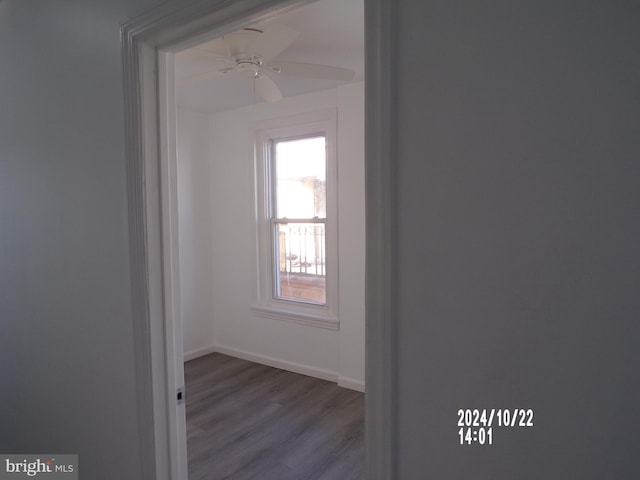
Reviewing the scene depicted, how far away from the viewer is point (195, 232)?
4410 millimetres

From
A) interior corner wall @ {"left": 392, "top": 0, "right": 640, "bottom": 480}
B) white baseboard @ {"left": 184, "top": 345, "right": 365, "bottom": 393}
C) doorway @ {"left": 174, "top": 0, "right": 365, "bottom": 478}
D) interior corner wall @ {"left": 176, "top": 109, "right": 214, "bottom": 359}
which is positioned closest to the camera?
interior corner wall @ {"left": 392, "top": 0, "right": 640, "bottom": 480}

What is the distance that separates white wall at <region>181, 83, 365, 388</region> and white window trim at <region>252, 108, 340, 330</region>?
2.6 inches

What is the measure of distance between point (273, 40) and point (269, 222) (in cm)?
235

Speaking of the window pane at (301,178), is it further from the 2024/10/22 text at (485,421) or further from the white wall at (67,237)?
the 2024/10/22 text at (485,421)

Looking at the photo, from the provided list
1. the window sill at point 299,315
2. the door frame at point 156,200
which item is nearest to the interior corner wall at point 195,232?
the window sill at point 299,315

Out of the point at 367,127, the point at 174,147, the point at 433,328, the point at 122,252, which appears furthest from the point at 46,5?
the point at 433,328

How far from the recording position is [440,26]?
750 mm

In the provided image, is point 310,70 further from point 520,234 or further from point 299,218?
point 520,234

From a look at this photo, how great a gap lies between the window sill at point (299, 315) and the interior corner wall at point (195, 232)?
2.24 feet

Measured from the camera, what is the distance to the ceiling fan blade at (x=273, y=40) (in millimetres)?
1939

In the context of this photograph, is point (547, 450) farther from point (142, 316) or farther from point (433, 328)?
point (142, 316)

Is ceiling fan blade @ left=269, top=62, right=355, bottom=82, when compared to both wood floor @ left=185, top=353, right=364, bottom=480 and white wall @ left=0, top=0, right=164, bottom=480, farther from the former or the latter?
wood floor @ left=185, top=353, right=364, bottom=480

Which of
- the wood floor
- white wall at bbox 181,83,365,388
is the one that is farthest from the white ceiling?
the wood floor

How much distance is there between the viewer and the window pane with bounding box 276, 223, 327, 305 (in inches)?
155
